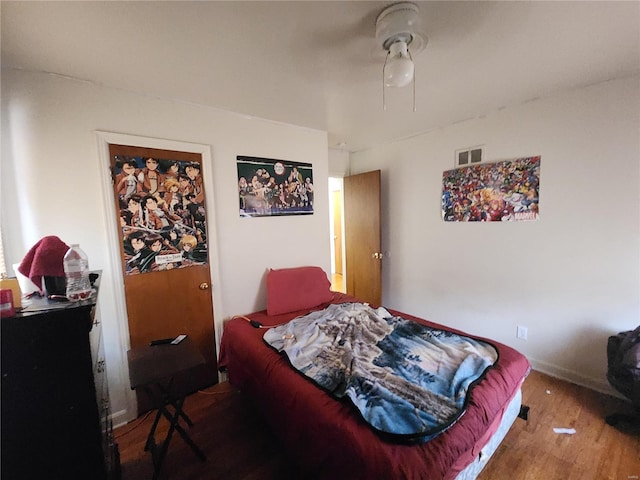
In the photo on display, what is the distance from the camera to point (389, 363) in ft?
4.88

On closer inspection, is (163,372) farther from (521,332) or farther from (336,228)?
(336,228)

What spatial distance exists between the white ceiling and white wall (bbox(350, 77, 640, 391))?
0.31 metres

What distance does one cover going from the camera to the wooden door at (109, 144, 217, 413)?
1883mm

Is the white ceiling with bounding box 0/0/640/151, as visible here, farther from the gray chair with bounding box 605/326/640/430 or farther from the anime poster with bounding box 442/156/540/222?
the gray chair with bounding box 605/326/640/430

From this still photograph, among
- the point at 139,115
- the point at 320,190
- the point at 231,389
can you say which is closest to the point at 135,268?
the point at 139,115

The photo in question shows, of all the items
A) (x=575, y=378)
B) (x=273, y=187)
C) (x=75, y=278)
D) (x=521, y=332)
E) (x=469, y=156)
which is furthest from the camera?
(x=469, y=156)

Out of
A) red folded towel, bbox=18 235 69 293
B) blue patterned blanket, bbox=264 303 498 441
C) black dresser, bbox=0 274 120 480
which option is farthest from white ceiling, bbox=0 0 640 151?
blue patterned blanket, bbox=264 303 498 441

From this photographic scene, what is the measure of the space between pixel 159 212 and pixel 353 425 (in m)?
1.89

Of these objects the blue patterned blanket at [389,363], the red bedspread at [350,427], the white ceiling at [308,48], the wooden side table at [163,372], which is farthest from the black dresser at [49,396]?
the white ceiling at [308,48]

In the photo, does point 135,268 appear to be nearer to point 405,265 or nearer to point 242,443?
point 242,443

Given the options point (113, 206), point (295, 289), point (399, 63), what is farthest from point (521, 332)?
point (113, 206)

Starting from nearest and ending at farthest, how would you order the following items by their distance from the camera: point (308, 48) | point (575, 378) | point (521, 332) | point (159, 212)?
point (308, 48)
point (159, 212)
point (575, 378)
point (521, 332)

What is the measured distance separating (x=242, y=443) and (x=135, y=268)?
1.41 meters

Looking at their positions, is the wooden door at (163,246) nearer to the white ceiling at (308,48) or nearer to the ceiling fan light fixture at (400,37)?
the white ceiling at (308,48)
